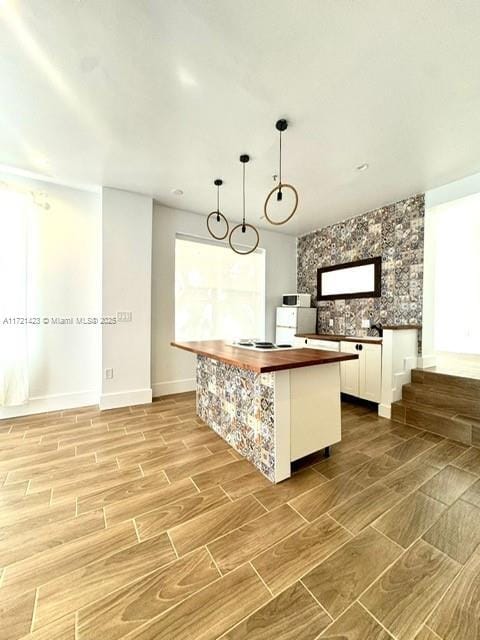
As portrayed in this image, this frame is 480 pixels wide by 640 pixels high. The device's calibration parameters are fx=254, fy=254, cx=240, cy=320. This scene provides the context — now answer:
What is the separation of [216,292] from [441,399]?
3278mm

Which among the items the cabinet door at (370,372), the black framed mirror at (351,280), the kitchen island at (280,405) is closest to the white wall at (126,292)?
the kitchen island at (280,405)

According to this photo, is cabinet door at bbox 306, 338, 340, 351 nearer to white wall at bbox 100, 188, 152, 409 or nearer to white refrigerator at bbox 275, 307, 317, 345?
white refrigerator at bbox 275, 307, 317, 345

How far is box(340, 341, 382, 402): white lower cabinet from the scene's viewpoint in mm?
3131

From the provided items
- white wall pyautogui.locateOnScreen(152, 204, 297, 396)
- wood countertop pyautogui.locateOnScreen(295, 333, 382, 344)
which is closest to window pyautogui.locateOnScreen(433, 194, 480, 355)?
wood countertop pyautogui.locateOnScreen(295, 333, 382, 344)

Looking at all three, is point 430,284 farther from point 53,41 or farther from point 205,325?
point 53,41

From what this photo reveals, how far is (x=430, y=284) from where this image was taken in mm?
3270

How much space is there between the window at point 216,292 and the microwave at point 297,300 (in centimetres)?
43

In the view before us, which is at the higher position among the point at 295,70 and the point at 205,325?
the point at 295,70

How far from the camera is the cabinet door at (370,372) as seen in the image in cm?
312

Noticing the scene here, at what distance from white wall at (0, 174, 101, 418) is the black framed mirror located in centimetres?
359

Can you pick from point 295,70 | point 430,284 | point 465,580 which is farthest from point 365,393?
point 295,70

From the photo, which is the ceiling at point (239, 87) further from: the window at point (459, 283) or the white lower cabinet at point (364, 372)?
the window at point (459, 283)

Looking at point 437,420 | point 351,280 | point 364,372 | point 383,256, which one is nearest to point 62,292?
point 364,372

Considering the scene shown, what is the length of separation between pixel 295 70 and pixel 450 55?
2.98 ft
